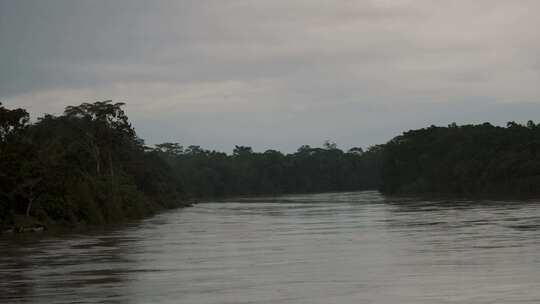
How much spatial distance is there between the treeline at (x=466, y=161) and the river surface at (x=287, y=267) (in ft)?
235

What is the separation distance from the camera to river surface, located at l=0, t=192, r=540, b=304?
69.5 ft

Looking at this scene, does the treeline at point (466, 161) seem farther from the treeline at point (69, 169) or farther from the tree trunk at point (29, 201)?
the tree trunk at point (29, 201)

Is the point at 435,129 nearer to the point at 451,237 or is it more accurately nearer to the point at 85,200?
the point at 85,200

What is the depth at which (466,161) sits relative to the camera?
5236 inches

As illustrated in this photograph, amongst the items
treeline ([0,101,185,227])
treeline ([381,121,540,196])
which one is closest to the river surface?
treeline ([0,101,185,227])

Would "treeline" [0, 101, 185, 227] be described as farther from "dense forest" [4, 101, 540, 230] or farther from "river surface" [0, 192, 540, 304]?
"river surface" [0, 192, 540, 304]

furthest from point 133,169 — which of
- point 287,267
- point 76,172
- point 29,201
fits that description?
point 287,267

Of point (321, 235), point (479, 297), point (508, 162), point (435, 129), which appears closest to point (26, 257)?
point (321, 235)

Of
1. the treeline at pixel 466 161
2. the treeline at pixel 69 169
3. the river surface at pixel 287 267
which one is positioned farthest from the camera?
the treeline at pixel 466 161

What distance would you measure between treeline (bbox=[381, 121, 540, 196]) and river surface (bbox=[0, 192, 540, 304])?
71.6 m

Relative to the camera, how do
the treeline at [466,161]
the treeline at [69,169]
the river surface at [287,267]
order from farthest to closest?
the treeline at [466,161]
the treeline at [69,169]
the river surface at [287,267]

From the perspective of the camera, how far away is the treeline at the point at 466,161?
118375 mm

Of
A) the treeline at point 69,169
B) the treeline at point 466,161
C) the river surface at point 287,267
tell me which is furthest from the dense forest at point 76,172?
the treeline at point 466,161

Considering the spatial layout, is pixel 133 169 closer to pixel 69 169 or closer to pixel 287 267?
pixel 69 169
